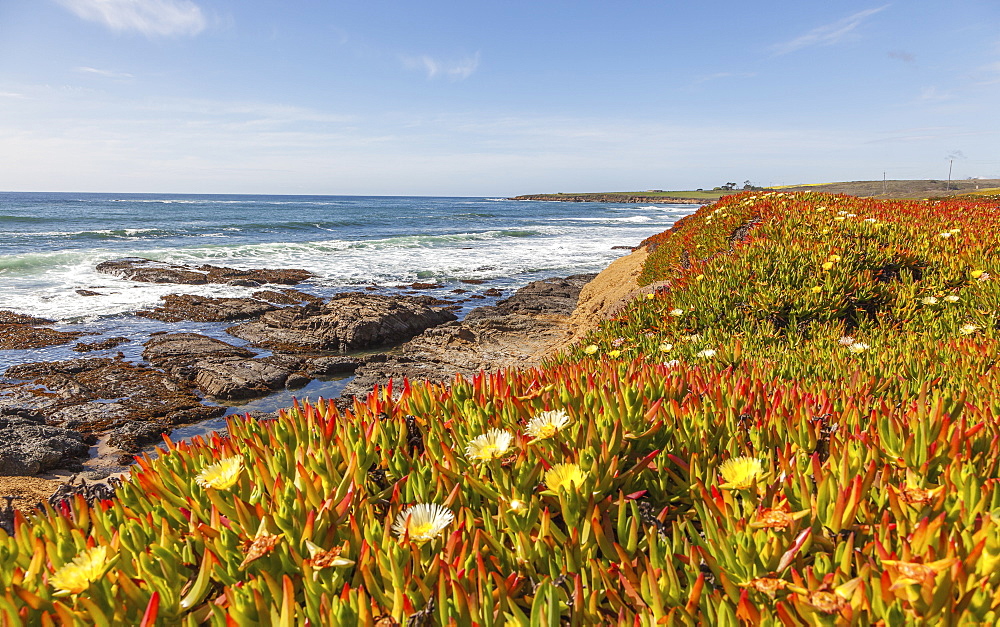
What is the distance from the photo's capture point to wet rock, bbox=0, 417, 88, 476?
16.9 ft

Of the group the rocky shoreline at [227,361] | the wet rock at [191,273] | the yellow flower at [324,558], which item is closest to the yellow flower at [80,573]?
the yellow flower at [324,558]

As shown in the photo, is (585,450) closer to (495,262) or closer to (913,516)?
(913,516)

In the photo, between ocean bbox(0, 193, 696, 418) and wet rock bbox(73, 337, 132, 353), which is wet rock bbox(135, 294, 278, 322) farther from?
wet rock bbox(73, 337, 132, 353)

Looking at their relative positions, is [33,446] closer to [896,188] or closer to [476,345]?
[476,345]

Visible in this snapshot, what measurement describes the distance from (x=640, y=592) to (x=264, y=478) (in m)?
0.96

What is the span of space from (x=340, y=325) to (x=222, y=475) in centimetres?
894

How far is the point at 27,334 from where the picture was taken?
10375 mm

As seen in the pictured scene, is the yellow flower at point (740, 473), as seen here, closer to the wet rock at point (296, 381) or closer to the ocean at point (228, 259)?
the ocean at point (228, 259)

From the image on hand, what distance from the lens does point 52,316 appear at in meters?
11.8

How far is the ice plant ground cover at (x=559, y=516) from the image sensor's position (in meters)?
1.08

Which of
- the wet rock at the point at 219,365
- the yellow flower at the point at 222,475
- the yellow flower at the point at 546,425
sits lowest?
the wet rock at the point at 219,365

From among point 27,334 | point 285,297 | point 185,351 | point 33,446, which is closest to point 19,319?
point 27,334

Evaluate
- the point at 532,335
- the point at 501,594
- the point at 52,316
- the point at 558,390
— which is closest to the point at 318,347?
the point at 532,335

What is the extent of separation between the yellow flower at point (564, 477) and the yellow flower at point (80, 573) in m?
0.93
